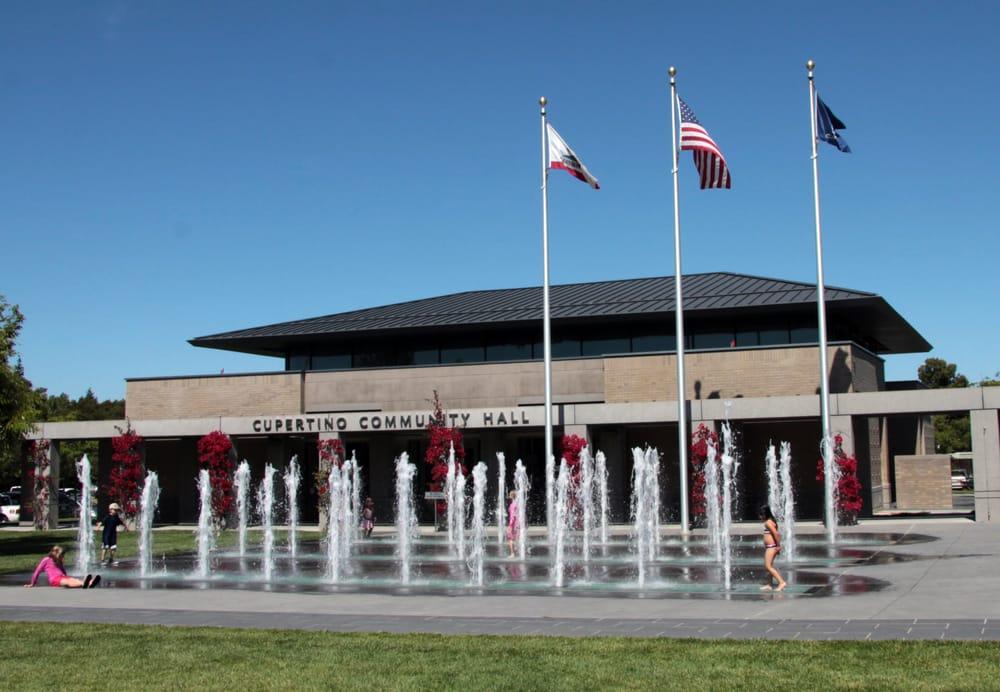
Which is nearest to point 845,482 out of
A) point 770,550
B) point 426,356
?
point 770,550

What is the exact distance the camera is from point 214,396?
49.9 metres

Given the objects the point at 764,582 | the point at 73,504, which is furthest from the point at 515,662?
the point at 73,504

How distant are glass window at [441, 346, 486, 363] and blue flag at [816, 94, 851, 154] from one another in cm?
1842

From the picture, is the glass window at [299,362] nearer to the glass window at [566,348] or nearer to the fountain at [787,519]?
the glass window at [566,348]

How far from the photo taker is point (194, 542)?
37.3m

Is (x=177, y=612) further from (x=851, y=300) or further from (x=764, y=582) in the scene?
(x=851, y=300)

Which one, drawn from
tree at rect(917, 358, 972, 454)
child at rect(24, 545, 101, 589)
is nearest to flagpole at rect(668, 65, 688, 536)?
child at rect(24, 545, 101, 589)

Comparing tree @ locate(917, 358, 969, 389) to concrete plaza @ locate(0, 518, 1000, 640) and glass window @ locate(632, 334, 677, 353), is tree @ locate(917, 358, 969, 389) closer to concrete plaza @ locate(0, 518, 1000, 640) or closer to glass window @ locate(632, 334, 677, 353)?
glass window @ locate(632, 334, 677, 353)

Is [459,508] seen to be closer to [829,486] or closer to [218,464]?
[829,486]

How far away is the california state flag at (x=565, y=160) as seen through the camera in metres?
35.5

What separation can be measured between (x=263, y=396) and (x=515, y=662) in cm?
3924

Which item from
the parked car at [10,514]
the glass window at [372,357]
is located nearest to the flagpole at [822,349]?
the glass window at [372,357]

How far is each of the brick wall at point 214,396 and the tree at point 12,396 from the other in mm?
14631

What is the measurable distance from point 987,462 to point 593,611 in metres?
23.7
